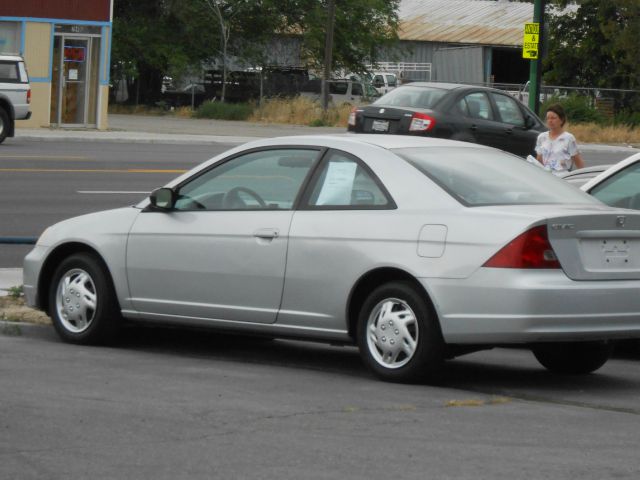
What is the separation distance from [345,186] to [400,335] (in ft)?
3.27

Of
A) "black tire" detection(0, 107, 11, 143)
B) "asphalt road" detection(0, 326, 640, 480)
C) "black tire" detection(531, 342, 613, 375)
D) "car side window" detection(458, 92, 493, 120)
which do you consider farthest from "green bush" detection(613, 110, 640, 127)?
"black tire" detection(531, 342, 613, 375)

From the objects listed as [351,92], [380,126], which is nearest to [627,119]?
[351,92]

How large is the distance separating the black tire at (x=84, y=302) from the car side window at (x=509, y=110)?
15.6 metres

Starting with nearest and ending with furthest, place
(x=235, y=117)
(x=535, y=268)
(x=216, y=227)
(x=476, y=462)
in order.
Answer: (x=476, y=462) → (x=535, y=268) → (x=216, y=227) → (x=235, y=117)

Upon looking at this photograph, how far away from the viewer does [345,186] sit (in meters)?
8.56

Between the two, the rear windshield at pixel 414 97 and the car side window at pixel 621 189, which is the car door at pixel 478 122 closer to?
the rear windshield at pixel 414 97

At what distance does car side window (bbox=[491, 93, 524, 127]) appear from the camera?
24.3 m

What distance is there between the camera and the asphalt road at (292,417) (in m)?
5.98

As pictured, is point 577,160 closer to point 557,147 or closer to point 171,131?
point 557,147

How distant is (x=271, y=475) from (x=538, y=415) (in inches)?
75.9

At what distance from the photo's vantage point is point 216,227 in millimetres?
8891

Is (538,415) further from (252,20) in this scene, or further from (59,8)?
(252,20)

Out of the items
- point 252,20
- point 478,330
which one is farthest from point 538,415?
point 252,20

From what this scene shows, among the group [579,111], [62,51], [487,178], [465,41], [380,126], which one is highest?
[465,41]
